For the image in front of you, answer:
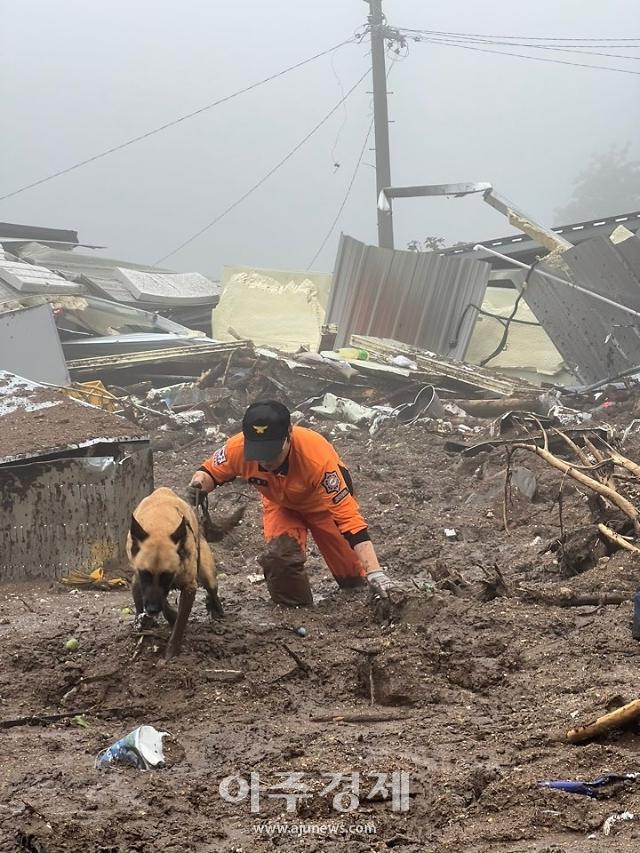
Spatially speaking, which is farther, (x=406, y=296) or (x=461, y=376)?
(x=406, y=296)

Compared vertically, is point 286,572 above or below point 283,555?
below

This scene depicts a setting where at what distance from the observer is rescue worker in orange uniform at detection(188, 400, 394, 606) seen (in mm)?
5309

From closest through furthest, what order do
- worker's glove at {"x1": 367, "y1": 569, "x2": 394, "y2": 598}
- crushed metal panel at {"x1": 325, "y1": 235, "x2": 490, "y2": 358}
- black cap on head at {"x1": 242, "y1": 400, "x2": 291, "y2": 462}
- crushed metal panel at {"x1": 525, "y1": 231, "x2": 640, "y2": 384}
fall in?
black cap on head at {"x1": 242, "y1": 400, "x2": 291, "y2": 462}, worker's glove at {"x1": 367, "y1": 569, "x2": 394, "y2": 598}, crushed metal panel at {"x1": 525, "y1": 231, "x2": 640, "y2": 384}, crushed metal panel at {"x1": 325, "y1": 235, "x2": 490, "y2": 358}

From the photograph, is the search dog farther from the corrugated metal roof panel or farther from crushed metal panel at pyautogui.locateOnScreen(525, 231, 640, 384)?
Result: the corrugated metal roof panel

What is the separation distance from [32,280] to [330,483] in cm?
1257

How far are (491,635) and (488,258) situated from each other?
45.2 ft

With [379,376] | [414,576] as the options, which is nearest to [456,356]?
[379,376]

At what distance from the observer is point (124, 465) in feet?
23.0

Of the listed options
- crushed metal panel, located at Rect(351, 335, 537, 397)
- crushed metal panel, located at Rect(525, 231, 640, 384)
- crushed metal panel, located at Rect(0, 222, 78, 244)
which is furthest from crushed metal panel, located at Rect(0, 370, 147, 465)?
crushed metal panel, located at Rect(0, 222, 78, 244)

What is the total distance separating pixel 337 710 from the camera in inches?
173

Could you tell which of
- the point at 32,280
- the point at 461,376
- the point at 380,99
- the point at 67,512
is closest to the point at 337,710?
the point at 67,512

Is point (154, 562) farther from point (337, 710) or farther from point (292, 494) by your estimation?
point (292, 494)

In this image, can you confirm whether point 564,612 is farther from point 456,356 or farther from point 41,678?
point 456,356

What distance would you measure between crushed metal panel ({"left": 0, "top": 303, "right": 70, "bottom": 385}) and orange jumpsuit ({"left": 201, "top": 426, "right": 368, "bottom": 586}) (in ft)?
27.1
